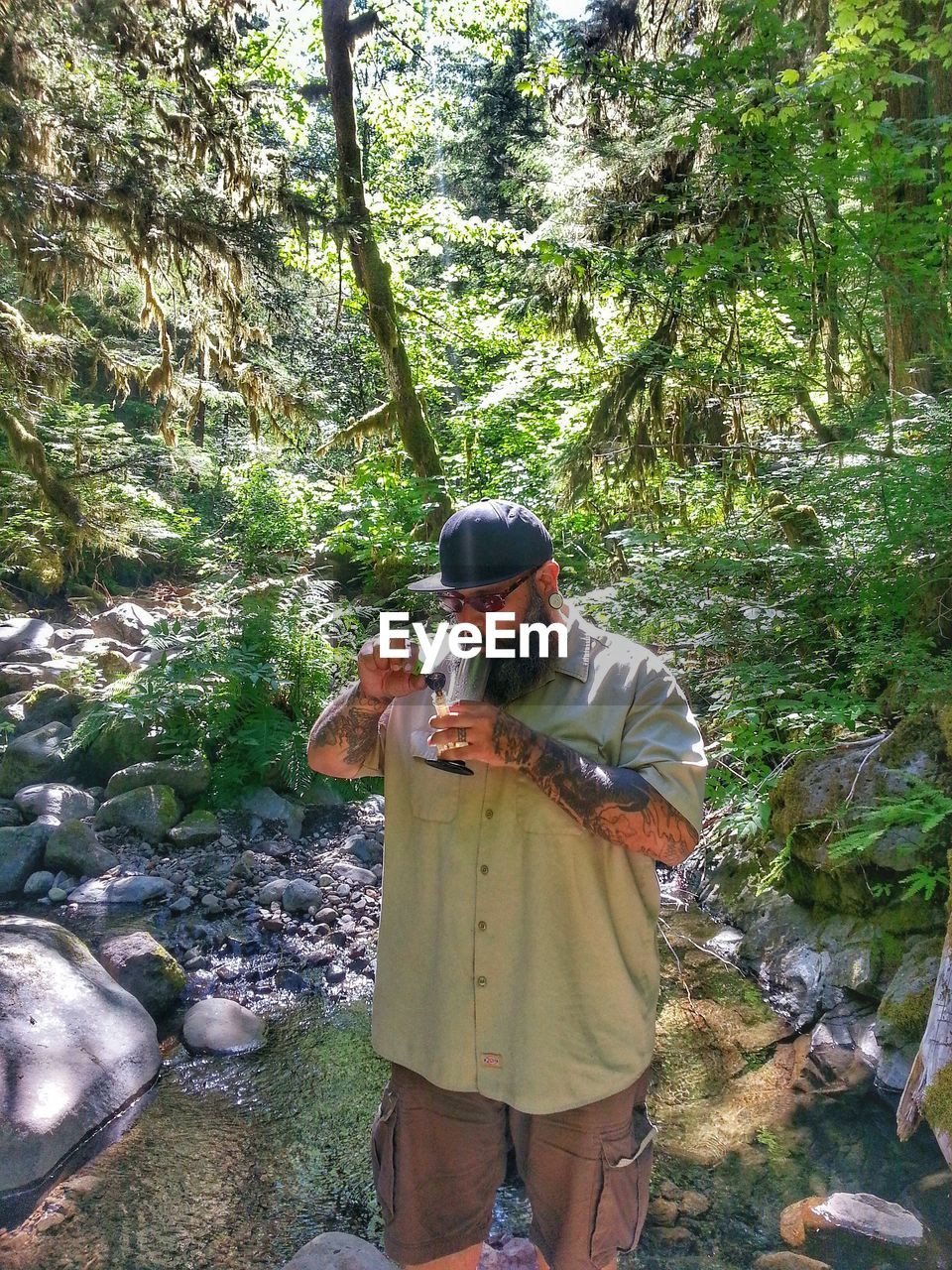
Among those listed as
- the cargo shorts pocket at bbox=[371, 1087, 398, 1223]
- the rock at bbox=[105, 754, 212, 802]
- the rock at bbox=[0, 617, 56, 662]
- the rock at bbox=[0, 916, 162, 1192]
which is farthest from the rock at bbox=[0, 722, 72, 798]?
the cargo shorts pocket at bbox=[371, 1087, 398, 1223]

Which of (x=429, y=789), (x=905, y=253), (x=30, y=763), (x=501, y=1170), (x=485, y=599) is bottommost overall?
(x=30, y=763)

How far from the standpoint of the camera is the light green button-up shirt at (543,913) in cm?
195

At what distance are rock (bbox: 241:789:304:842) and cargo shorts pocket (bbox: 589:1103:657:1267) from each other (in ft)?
18.2

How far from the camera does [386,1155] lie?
83.7 inches

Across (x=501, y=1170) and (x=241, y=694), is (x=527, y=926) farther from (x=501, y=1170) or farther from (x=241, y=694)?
(x=241, y=694)

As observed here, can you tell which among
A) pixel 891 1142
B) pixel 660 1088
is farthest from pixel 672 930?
pixel 891 1142

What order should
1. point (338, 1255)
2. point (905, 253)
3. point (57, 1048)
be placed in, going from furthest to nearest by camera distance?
point (905, 253) → point (57, 1048) → point (338, 1255)

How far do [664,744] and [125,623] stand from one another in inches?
446

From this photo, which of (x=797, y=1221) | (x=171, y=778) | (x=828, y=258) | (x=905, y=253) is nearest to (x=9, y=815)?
(x=171, y=778)

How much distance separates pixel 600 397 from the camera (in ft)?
31.5

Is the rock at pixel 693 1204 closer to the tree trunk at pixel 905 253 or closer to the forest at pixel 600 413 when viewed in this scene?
the forest at pixel 600 413

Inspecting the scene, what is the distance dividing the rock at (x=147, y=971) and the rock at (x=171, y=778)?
2388mm

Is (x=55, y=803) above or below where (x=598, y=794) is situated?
below

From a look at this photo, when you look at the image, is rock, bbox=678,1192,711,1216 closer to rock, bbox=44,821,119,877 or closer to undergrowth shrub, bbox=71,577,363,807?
rock, bbox=44,821,119,877
